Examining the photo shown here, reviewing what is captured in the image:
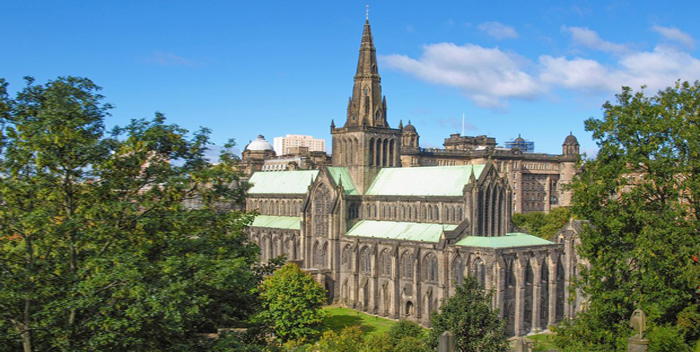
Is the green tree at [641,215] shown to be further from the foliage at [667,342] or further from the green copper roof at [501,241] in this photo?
the green copper roof at [501,241]

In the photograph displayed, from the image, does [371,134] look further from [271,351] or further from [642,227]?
[271,351]

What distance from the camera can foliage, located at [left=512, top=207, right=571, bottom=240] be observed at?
12530 cm

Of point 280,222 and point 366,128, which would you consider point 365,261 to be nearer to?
point 366,128

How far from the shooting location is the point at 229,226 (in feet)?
92.9

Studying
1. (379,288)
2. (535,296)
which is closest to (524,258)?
(535,296)

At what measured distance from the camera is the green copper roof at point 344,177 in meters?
97.2

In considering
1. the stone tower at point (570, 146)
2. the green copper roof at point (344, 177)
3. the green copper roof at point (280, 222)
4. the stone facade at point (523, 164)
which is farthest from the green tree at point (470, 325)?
the stone tower at point (570, 146)

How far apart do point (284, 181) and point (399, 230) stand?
38.1 m

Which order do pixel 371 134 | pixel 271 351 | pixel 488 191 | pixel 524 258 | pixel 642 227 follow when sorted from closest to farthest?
pixel 271 351, pixel 642 227, pixel 524 258, pixel 488 191, pixel 371 134

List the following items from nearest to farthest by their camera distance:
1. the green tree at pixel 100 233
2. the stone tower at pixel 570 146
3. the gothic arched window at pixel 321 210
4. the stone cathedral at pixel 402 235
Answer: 1. the green tree at pixel 100 233
2. the stone cathedral at pixel 402 235
3. the gothic arched window at pixel 321 210
4. the stone tower at pixel 570 146

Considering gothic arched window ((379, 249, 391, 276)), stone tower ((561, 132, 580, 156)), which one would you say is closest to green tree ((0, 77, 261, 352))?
gothic arched window ((379, 249, 391, 276))

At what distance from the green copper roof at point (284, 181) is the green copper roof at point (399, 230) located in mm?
19589

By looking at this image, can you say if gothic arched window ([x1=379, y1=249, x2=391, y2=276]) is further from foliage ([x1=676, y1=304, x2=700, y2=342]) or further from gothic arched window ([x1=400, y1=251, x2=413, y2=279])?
foliage ([x1=676, y1=304, x2=700, y2=342])

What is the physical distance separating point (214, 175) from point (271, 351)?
9350 millimetres
